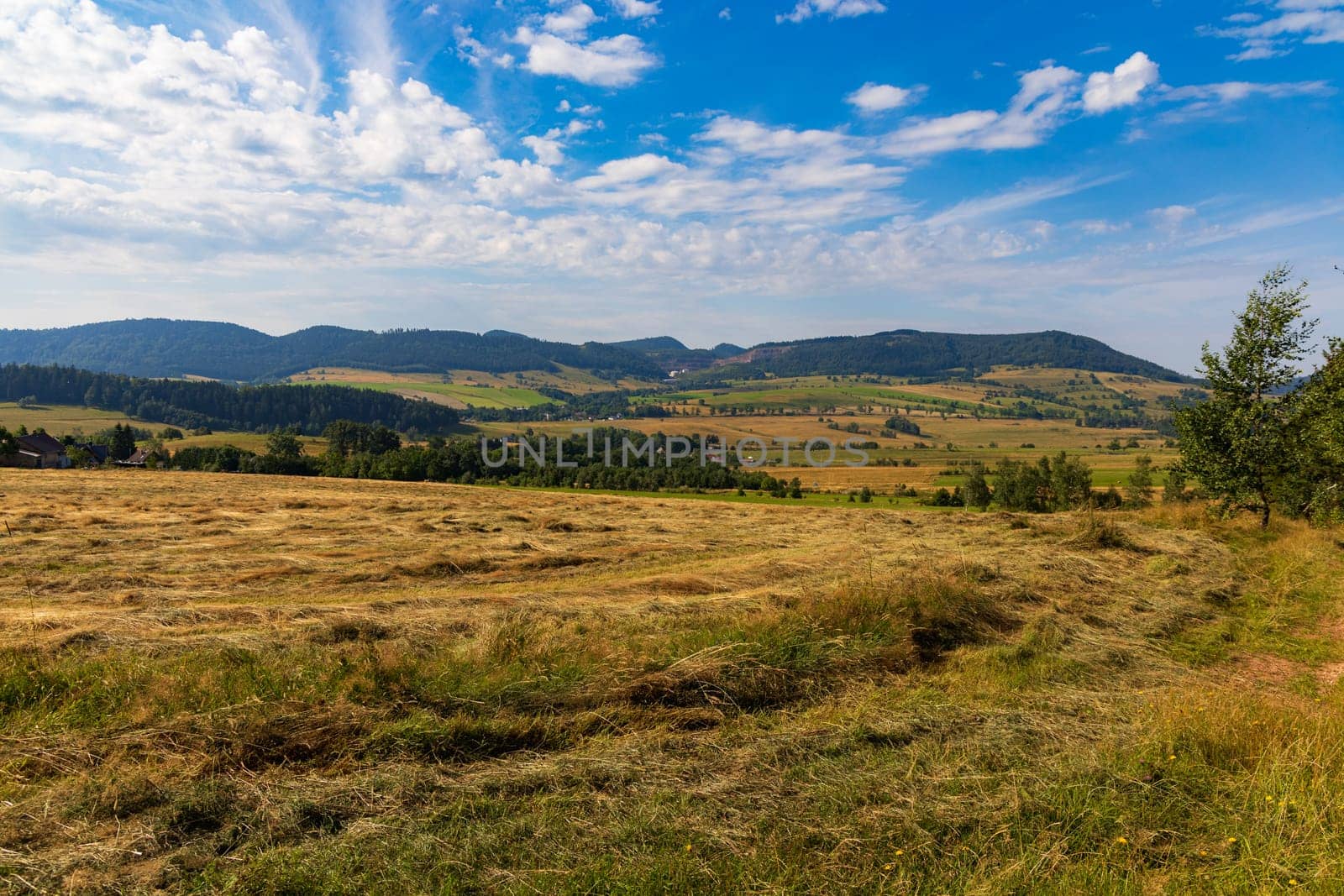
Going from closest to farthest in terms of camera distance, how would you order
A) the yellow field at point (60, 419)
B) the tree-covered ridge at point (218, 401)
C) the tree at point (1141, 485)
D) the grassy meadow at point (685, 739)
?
1. the grassy meadow at point (685, 739)
2. the tree at point (1141, 485)
3. the yellow field at point (60, 419)
4. the tree-covered ridge at point (218, 401)

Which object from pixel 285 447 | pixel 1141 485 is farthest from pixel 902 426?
pixel 285 447

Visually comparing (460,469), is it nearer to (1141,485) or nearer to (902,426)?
(1141,485)

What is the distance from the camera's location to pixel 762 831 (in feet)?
13.4

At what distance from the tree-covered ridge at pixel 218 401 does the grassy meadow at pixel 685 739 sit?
13081cm

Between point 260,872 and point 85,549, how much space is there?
55.2ft

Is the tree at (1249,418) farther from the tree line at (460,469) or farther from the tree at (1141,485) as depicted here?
the tree line at (460,469)

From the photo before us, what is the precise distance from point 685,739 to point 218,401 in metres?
157

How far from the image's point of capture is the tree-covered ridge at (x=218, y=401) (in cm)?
12800

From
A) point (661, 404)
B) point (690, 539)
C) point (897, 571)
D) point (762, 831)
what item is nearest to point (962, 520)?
point (690, 539)

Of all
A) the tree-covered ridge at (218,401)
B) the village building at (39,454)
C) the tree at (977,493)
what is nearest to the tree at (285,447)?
the village building at (39,454)

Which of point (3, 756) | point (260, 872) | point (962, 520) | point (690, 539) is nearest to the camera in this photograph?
point (260, 872)

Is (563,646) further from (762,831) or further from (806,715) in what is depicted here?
(762,831)

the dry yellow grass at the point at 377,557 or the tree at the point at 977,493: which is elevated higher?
the dry yellow grass at the point at 377,557

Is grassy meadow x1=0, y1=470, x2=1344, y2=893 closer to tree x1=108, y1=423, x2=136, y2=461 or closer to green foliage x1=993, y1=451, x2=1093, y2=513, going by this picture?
green foliage x1=993, y1=451, x2=1093, y2=513
